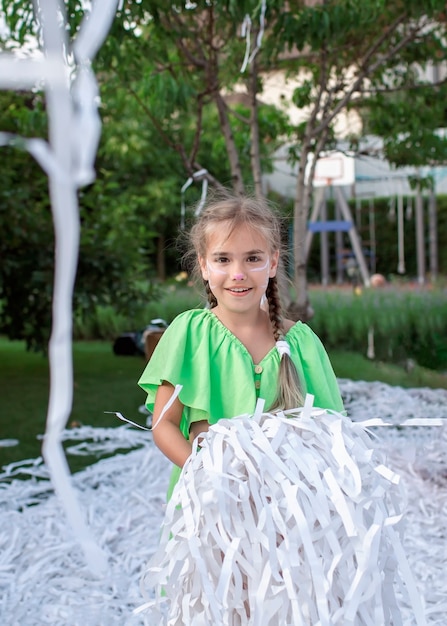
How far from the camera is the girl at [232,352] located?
4.76 ft

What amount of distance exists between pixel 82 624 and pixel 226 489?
114 centimetres

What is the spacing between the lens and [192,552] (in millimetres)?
1049

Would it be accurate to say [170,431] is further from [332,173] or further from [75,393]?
[332,173]

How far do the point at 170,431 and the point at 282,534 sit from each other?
403mm

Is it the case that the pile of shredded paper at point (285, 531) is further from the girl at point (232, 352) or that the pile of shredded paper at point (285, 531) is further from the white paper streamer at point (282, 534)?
the girl at point (232, 352)

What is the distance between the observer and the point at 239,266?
1460 millimetres

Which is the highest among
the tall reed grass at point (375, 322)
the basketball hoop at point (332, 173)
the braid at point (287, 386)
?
the basketball hoop at point (332, 173)

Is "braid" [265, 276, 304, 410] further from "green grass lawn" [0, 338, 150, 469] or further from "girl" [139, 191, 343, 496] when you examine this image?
"green grass lawn" [0, 338, 150, 469]

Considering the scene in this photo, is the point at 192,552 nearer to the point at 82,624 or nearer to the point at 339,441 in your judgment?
the point at 339,441

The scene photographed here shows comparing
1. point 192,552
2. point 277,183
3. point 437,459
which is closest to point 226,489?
point 192,552

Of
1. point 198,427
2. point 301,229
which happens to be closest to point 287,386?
point 198,427

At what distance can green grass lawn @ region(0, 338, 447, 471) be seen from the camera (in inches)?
163

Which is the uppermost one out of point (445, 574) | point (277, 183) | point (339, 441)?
point (277, 183)

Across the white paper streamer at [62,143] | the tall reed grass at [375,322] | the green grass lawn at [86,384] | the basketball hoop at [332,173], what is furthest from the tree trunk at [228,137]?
the basketball hoop at [332,173]
